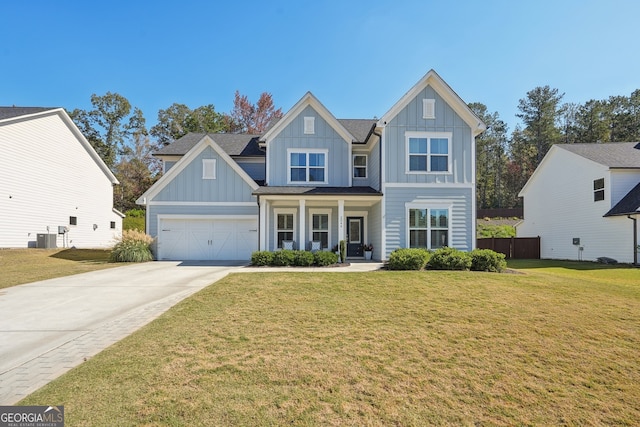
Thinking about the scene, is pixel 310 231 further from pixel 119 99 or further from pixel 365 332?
pixel 119 99

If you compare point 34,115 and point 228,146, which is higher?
point 34,115

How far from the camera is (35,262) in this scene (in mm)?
15578

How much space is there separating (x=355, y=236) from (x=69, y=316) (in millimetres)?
13773

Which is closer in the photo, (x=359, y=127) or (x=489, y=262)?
(x=489, y=262)

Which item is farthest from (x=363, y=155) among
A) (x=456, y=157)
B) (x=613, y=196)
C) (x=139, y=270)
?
(x=613, y=196)

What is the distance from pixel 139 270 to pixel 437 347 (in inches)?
458

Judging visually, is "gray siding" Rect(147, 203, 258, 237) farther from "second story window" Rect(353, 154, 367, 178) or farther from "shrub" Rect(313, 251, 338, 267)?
"second story window" Rect(353, 154, 367, 178)

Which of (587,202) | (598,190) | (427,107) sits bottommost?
(587,202)

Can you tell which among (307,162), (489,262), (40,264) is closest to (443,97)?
(307,162)

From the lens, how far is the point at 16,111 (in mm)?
20438

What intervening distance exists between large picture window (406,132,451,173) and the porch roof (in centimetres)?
232

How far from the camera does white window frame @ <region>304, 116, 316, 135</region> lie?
1684 cm

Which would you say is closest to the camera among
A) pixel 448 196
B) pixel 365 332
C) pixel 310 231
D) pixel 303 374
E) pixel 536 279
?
pixel 303 374

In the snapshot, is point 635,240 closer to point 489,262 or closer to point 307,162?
point 489,262
